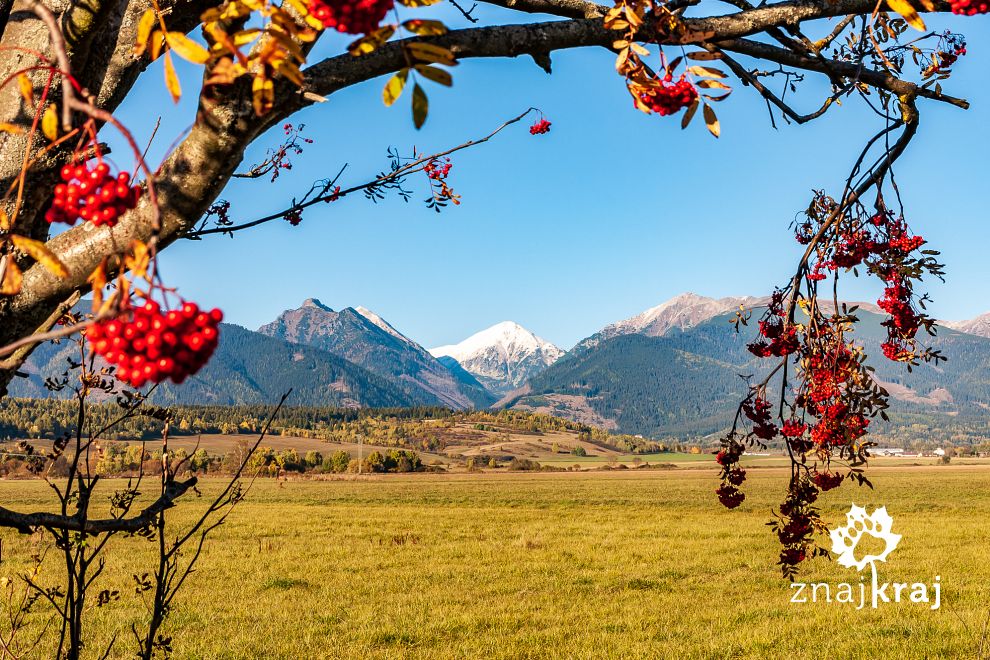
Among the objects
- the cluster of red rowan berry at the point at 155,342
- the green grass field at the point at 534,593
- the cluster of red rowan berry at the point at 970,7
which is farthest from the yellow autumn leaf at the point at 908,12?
the green grass field at the point at 534,593

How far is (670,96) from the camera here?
2033 mm

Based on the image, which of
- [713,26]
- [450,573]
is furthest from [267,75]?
[450,573]

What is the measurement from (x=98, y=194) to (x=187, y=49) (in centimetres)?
33

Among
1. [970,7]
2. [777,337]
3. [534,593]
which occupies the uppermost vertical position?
[970,7]

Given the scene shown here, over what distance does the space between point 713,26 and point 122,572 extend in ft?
71.7

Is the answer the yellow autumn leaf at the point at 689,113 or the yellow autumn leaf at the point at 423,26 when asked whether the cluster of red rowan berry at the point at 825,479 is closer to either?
the yellow autumn leaf at the point at 689,113

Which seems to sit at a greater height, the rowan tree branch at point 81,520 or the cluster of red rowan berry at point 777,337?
the cluster of red rowan berry at point 777,337

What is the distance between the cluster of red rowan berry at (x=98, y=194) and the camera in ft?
4.51

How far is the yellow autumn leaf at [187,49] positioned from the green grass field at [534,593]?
1188 cm

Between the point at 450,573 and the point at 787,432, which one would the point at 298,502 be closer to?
the point at 450,573

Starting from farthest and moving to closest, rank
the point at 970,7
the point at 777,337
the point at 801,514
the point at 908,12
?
the point at 777,337 → the point at 801,514 → the point at 970,7 → the point at 908,12

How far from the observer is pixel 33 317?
1.84 m

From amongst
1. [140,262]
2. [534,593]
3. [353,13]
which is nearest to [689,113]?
[353,13]

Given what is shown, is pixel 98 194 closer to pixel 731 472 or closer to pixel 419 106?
pixel 419 106
